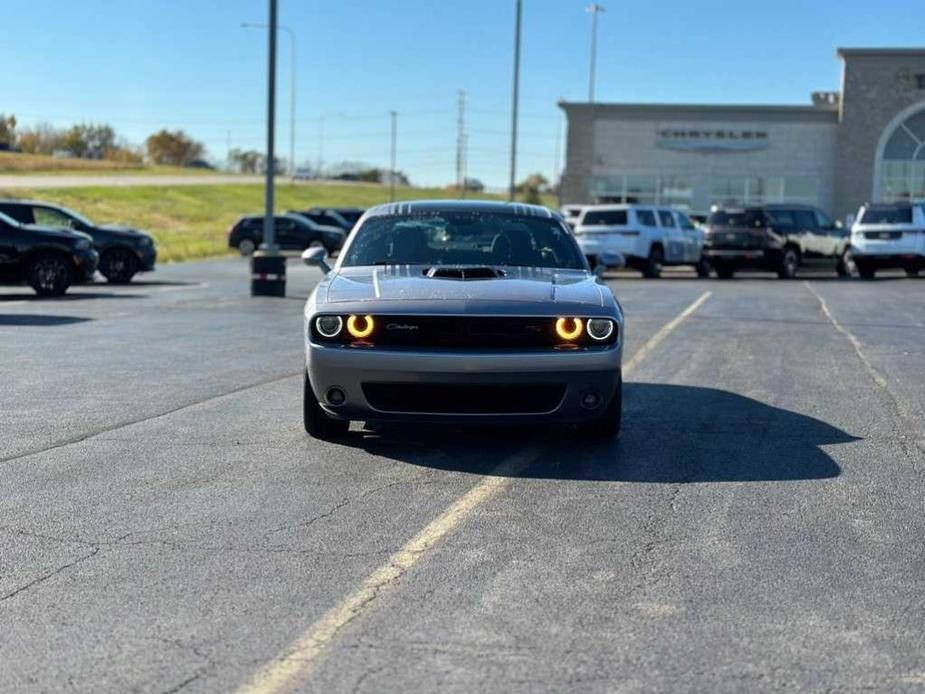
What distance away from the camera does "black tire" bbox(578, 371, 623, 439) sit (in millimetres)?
7301

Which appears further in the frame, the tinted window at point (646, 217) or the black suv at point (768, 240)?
the tinted window at point (646, 217)

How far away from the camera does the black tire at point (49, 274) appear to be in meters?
19.3

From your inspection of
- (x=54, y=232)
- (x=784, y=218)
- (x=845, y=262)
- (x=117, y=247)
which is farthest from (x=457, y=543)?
(x=845, y=262)

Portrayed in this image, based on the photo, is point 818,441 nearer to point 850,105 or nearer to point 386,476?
point 386,476

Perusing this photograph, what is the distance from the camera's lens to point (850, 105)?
53.6m

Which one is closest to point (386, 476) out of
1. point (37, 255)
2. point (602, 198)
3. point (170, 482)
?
point (170, 482)

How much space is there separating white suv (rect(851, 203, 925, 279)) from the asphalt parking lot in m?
19.1

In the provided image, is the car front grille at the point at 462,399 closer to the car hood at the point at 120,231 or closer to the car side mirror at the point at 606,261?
the car side mirror at the point at 606,261

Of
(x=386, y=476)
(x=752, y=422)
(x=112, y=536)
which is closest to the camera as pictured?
(x=112, y=536)

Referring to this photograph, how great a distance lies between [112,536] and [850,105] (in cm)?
5314

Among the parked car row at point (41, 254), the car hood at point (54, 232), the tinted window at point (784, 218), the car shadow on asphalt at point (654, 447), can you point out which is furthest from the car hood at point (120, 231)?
the car shadow on asphalt at point (654, 447)

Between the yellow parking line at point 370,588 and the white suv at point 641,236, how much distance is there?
21.3 metres

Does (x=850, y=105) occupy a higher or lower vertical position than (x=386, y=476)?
higher

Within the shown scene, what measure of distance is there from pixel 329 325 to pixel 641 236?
2191 centimetres
